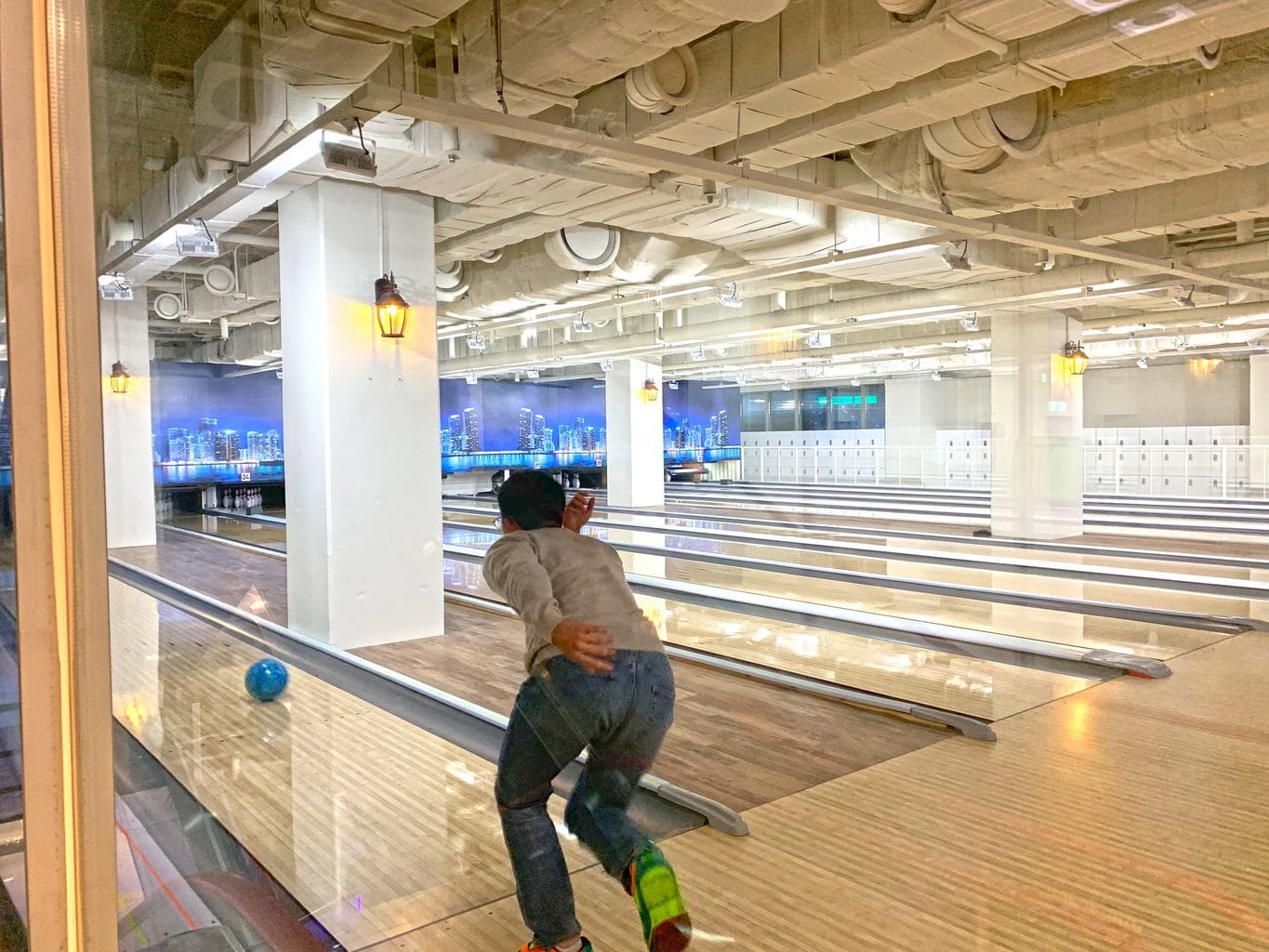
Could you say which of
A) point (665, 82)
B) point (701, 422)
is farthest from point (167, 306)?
point (701, 422)

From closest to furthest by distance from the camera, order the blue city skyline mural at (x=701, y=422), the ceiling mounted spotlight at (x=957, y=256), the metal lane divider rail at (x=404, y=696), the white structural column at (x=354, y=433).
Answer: the metal lane divider rail at (x=404, y=696), the white structural column at (x=354, y=433), the blue city skyline mural at (x=701, y=422), the ceiling mounted spotlight at (x=957, y=256)

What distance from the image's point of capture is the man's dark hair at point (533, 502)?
2479 millimetres

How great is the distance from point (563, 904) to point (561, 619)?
66 cm

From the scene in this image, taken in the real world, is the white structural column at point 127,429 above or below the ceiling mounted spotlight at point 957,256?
below

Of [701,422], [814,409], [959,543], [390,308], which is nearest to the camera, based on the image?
[390,308]

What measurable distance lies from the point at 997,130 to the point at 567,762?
3.30m

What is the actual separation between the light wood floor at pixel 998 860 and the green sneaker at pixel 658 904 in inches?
6.2

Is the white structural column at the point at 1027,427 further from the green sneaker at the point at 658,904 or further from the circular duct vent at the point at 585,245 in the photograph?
the green sneaker at the point at 658,904

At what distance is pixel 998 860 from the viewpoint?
9.24 feet

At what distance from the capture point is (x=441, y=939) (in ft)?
8.02

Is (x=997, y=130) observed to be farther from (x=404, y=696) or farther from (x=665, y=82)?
(x=404, y=696)

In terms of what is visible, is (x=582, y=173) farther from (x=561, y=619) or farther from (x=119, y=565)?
(x=119, y=565)

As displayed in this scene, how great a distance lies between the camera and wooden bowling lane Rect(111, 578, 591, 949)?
2.55 metres

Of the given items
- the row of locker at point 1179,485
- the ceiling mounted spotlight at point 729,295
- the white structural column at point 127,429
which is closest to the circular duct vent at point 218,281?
the white structural column at point 127,429
